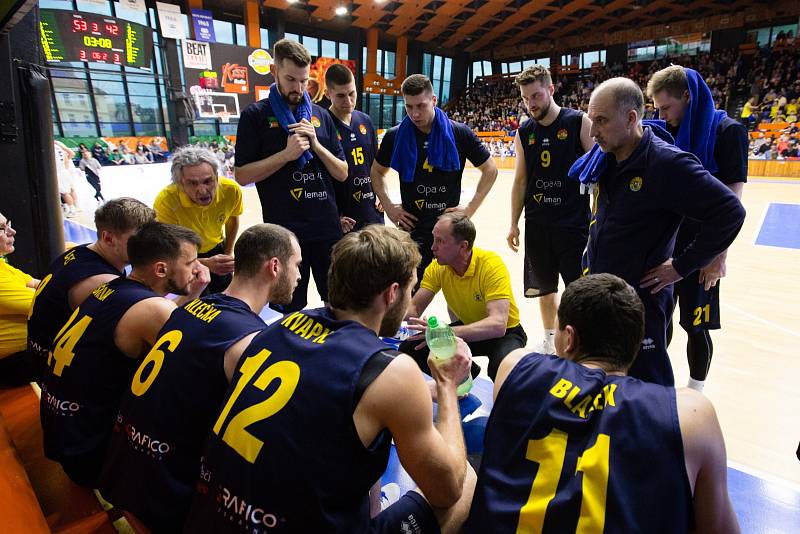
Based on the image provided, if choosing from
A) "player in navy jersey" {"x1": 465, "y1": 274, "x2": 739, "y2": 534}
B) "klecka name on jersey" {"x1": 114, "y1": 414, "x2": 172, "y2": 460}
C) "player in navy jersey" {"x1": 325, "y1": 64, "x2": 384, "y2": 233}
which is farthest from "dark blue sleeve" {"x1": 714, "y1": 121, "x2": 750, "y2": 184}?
"klecka name on jersey" {"x1": 114, "y1": 414, "x2": 172, "y2": 460}

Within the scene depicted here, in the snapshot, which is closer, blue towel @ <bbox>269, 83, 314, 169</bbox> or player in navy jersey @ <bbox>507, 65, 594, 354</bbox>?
blue towel @ <bbox>269, 83, 314, 169</bbox>

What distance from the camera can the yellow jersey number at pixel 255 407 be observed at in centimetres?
111

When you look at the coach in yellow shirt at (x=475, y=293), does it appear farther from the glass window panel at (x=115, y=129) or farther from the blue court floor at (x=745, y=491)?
the glass window panel at (x=115, y=129)

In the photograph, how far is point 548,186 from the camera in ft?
10.8

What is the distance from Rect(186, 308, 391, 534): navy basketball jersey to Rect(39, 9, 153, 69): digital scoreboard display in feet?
48.2

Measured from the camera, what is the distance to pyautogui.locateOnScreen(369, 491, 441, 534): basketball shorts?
4.40 feet

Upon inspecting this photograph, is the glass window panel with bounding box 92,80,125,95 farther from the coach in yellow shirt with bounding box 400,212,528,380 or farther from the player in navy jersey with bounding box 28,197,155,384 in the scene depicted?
the coach in yellow shirt with bounding box 400,212,528,380

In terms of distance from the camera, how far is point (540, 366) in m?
1.22

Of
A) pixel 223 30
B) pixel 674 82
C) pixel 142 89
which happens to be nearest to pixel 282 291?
pixel 674 82

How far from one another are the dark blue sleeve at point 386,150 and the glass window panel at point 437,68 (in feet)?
82.3

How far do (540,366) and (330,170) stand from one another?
222 centimetres

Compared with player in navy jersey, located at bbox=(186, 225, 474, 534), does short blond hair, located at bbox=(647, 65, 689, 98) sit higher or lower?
higher

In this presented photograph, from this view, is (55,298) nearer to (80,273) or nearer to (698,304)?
(80,273)

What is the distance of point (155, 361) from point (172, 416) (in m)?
0.19
